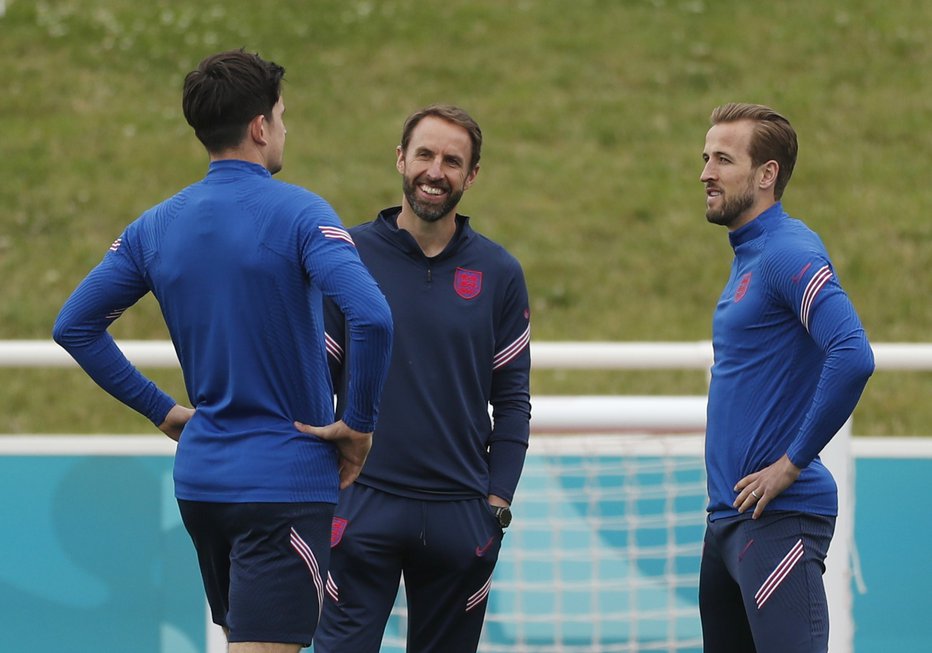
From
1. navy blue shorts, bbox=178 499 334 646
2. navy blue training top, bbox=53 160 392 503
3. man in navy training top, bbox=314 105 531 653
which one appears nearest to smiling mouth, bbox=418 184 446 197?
man in navy training top, bbox=314 105 531 653

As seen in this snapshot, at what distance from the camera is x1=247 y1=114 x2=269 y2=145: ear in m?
3.11

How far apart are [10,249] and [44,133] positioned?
1.87 meters

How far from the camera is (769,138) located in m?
3.63

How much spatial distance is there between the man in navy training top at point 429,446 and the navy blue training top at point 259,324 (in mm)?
599

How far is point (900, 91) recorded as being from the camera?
12586 mm

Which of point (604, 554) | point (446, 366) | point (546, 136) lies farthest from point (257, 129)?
point (546, 136)

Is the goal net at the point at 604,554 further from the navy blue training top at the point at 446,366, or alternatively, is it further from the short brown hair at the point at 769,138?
the short brown hair at the point at 769,138

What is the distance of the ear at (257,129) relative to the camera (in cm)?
311

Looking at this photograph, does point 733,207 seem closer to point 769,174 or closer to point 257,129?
point 769,174

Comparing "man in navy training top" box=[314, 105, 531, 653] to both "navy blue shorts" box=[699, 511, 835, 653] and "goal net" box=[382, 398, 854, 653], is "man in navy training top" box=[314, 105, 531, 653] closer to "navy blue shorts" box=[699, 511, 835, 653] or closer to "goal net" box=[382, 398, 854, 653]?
"navy blue shorts" box=[699, 511, 835, 653]

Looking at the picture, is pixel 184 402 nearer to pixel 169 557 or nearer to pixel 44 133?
pixel 169 557

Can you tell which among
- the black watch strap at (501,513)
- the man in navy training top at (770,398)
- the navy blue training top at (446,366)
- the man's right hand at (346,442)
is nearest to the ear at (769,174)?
the man in navy training top at (770,398)

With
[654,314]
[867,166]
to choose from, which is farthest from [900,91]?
[654,314]

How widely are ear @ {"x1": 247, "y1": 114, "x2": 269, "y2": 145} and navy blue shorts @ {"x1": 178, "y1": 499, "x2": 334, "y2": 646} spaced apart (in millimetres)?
827
